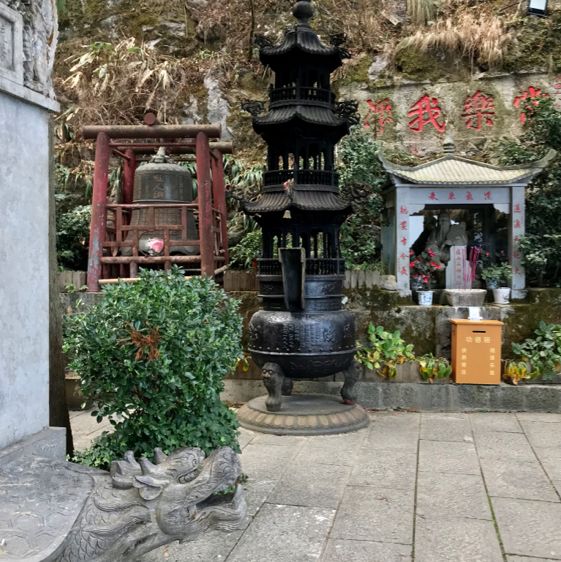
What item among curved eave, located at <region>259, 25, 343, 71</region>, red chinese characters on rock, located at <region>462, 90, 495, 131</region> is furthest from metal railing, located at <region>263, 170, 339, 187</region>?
red chinese characters on rock, located at <region>462, 90, 495, 131</region>

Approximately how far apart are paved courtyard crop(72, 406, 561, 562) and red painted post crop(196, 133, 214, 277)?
281 cm

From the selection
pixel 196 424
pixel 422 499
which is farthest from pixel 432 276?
pixel 196 424

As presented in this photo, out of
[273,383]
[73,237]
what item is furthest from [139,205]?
[273,383]

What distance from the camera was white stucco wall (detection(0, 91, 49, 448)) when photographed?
3.13 metres

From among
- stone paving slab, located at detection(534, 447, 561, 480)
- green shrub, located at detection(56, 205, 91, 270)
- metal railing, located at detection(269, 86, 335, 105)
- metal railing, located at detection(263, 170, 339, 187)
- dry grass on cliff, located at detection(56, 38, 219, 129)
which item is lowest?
stone paving slab, located at detection(534, 447, 561, 480)

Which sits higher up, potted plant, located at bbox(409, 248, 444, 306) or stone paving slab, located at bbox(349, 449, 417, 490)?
potted plant, located at bbox(409, 248, 444, 306)

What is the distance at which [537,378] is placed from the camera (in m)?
7.48

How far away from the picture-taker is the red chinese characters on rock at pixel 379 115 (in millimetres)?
11695

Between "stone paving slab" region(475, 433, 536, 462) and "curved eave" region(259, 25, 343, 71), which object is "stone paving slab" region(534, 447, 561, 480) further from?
"curved eave" region(259, 25, 343, 71)

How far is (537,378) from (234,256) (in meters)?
5.12

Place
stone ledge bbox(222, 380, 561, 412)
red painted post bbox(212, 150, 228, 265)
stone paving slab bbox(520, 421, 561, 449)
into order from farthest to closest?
red painted post bbox(212, 150, 228, 265) → stone ledge bbox(222, 380, 561, 412) → stone paving slab bbox(520, 421, 561, 449)

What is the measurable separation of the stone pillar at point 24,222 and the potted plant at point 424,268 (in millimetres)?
5823

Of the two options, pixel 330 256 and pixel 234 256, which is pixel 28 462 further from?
pixel 234 256

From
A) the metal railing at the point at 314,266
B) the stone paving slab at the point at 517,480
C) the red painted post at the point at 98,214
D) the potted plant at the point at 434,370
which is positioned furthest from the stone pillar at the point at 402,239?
the red painted post at the point at 98,214
